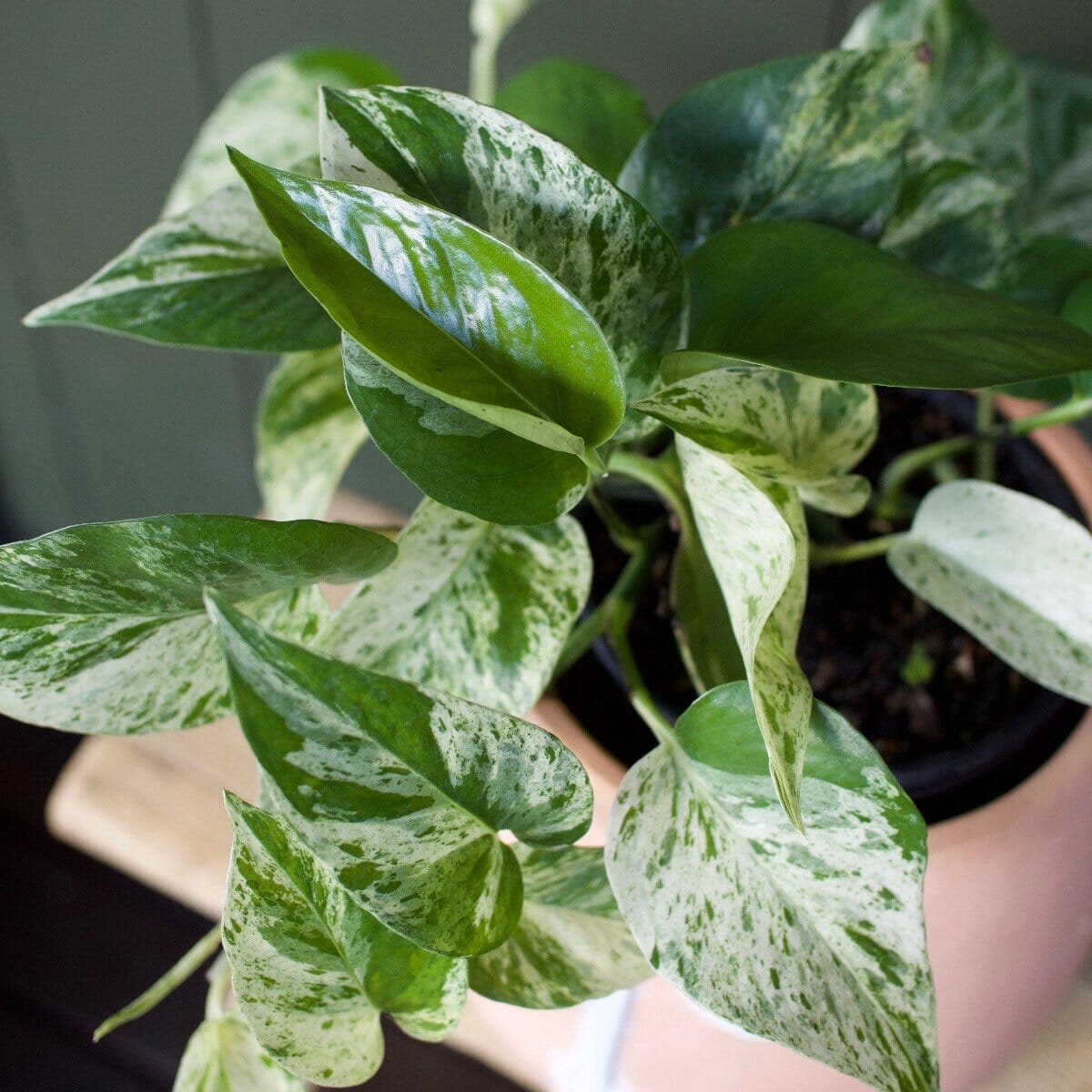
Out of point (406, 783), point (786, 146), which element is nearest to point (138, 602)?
point (406, 783)

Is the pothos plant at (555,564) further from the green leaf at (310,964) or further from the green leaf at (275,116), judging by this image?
the green leaf at (275,116)

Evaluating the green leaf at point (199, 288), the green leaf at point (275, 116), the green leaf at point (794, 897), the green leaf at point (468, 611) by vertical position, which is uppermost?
the green leaf at point (275, 116)

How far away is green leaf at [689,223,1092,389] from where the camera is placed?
248 mm

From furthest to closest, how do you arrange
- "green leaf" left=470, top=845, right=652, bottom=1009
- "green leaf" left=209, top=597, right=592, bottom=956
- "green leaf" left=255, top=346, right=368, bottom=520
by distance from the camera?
"green leaf" left=255, top=346, right=368, bottom=520, "green leaf" left=470, top=845, right=652, bottom=1009, "green leaf" left=209, top=597, right=592, bottom=956

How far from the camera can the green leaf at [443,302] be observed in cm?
21

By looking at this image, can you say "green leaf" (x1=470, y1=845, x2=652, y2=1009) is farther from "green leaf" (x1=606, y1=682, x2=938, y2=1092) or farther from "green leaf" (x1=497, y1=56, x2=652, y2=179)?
"green leaf" (x1=497, y1=56, x2=652, y2=179)

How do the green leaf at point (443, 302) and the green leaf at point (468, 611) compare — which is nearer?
the green leaf at point (443, 302)

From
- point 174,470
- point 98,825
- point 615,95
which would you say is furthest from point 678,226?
point 174,470

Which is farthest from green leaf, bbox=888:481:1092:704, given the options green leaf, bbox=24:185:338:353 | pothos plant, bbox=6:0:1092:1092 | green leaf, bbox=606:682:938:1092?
green leaf, bbox=24:185:338:353

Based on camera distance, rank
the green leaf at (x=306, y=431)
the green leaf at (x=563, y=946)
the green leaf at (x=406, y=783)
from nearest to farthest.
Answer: the green leaf at (x=406, y=783), the green leaf at (x=563, y=946), the green leaf at (x=306, y=431)

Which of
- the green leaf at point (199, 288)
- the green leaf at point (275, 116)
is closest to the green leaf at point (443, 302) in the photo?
the green leaf at point (199, 288)

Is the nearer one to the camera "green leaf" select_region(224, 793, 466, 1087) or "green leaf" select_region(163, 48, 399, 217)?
"green leaf" select_region(224, 793, 466, 1087)

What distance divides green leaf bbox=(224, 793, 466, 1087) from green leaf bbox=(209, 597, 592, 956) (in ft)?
0.10

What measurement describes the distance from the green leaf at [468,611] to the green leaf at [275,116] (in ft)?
0.62
